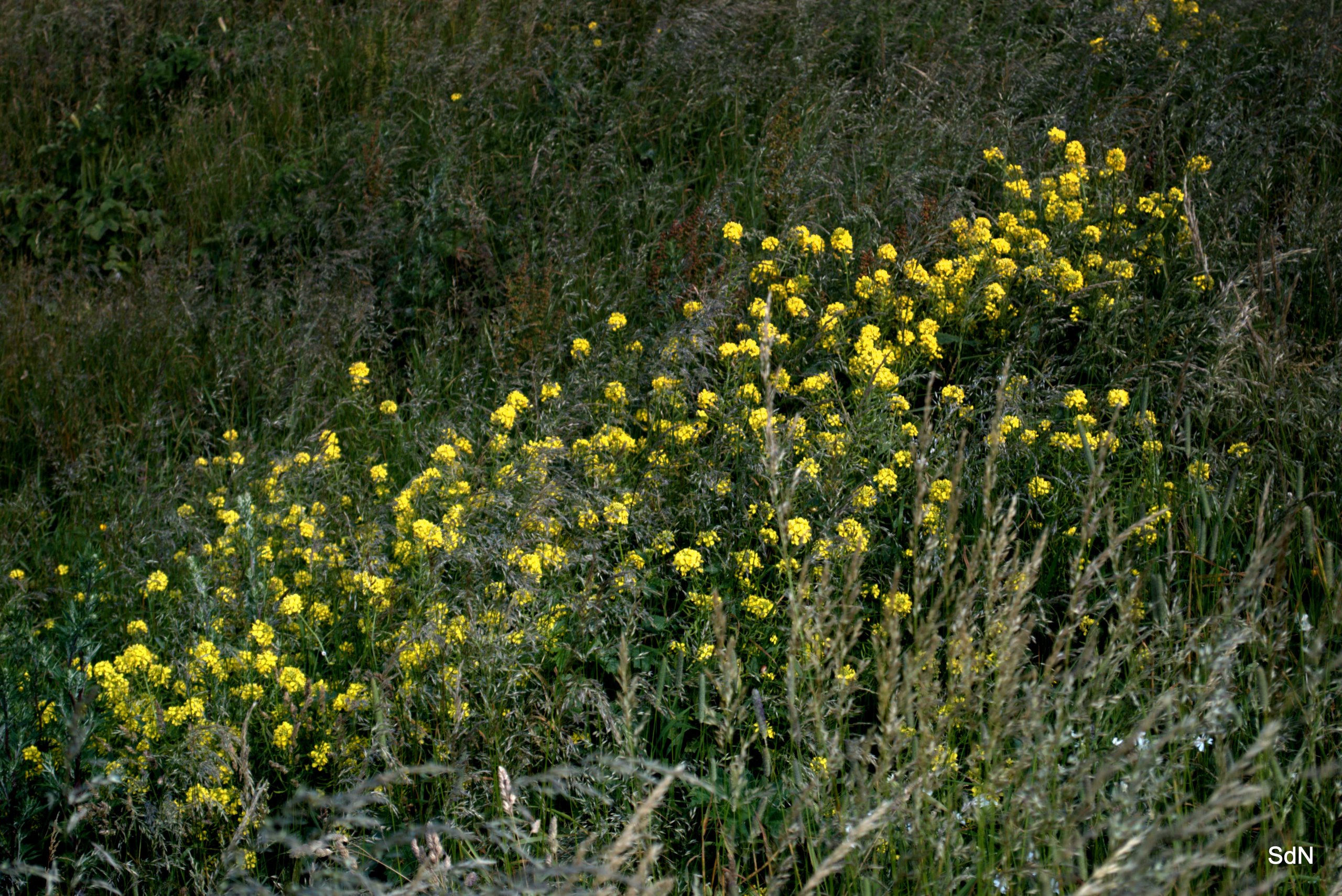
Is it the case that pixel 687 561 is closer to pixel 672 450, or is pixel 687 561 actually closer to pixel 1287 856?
pixel 672 450

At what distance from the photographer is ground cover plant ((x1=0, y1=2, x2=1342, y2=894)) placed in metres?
1.83

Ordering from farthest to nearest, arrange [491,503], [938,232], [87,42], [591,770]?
[87,42]
[938,232]
[491,503]
[591,770]

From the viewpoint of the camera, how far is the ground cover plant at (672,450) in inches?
72.0

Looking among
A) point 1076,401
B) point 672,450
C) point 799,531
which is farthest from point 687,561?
point 1076,401

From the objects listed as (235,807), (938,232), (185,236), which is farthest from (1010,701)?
(185,236)

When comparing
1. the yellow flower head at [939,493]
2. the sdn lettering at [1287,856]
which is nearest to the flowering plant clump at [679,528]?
the yellow flower head at [939,493]

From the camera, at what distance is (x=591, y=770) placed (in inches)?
89.0

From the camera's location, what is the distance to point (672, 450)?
326cm

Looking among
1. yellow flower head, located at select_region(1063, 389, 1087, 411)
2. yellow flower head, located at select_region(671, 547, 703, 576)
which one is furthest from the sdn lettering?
yellow flower head, located at select_region(1063, 389, 1087, 411)

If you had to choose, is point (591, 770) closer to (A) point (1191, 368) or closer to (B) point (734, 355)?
(B) point (734, 355)

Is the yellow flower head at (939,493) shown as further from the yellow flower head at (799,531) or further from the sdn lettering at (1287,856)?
the sdn lettering at (1287,856)

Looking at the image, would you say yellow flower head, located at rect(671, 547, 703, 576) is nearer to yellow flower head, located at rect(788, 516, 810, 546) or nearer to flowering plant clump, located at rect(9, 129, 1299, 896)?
flowering plant clump, located at rect(9, 129, 1299, 896)

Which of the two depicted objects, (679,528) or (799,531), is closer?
(799,531)

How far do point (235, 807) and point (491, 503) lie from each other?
1.03 meters
